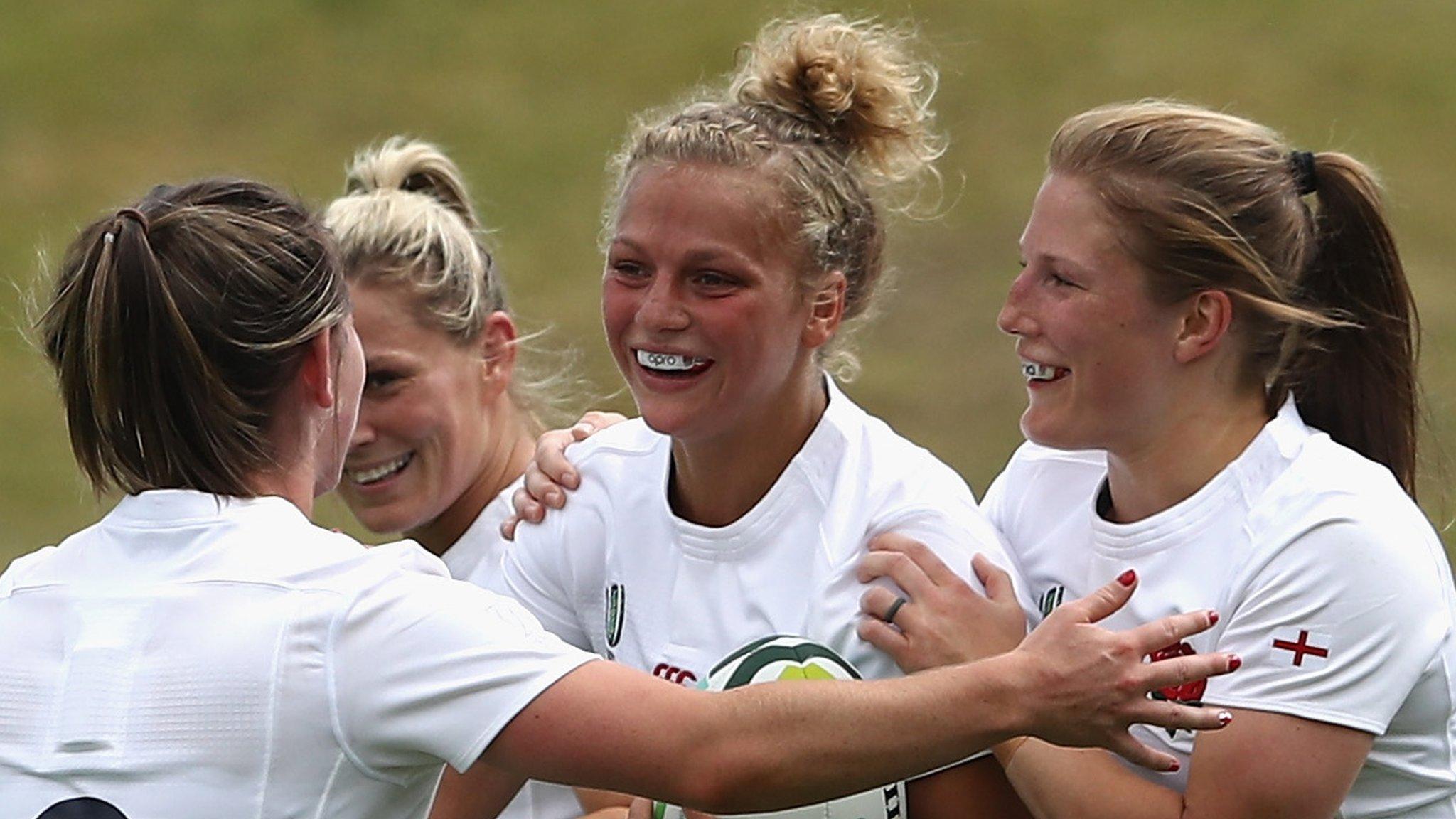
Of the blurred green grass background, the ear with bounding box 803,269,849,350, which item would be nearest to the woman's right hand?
the ear with bounding box 803,269,849,350

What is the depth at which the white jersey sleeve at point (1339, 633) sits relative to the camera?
11.0 feet

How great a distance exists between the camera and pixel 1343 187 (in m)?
3.80

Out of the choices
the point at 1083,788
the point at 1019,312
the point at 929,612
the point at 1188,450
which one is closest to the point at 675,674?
the point at 929,612

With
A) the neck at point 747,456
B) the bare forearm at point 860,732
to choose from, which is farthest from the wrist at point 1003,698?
the neck at point 747,456

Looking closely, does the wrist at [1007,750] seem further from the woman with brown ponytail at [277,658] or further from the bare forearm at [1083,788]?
the woman with brown ponytail at [277,658]

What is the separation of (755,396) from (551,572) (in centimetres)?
60

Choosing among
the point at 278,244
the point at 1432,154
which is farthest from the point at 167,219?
the point at 1432,154

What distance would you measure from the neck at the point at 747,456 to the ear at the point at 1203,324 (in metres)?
0.71

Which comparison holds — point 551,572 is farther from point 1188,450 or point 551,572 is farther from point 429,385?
point 1188,450

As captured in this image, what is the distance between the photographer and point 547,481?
13.9ft

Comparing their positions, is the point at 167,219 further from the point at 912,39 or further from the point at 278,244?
the point at 912,39

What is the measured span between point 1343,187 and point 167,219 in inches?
81.9

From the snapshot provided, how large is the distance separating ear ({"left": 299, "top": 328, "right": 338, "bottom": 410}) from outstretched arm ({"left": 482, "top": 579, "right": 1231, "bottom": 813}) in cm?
61

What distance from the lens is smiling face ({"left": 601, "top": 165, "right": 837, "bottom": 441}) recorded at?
12.7ft
